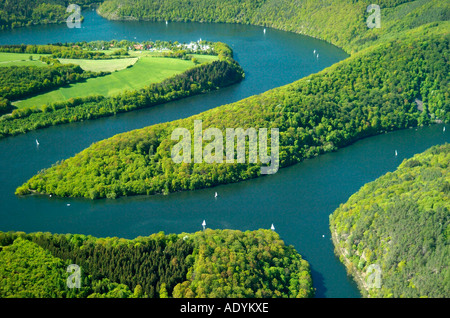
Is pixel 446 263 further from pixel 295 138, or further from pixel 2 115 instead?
pixel 2 115

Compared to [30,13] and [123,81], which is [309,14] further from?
[30,13]

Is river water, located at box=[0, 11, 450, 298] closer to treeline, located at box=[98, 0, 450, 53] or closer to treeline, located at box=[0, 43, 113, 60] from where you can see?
treeline, located at box=[0, 43, 113, 60]

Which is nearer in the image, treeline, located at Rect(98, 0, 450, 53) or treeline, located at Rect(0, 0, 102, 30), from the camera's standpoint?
treeline, located at Rect(98, 0, 450, 53)

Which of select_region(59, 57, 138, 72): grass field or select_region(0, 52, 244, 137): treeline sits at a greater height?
select_region(59, 57, 138, 72): grass field

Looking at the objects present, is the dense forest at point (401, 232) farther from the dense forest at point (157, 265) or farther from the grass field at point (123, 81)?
the grass field at point (123, 81)

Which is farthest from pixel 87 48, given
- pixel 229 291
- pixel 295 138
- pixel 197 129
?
pixel 229 291

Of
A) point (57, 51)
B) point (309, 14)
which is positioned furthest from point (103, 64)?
point (309, 14)

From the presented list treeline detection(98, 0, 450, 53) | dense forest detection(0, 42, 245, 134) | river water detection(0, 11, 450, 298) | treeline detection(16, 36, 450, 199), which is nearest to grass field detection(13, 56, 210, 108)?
dense forest detection(0, 42, 245, 134)
